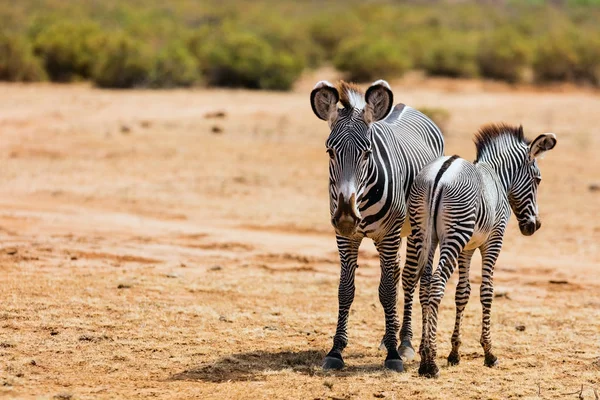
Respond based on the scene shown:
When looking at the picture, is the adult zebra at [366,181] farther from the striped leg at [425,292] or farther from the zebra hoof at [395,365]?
the striped leg at [425,292]

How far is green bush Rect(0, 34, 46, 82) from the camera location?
A: 88.4 ft

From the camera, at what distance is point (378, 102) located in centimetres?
702

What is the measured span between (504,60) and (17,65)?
1658 centimetres

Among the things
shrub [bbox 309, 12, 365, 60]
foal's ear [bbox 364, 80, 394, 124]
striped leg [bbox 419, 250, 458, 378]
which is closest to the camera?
striped leg [bbox 419, 250, 458, 378]

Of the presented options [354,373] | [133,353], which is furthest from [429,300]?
[133,353]

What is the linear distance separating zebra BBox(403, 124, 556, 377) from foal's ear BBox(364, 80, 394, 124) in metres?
0.60

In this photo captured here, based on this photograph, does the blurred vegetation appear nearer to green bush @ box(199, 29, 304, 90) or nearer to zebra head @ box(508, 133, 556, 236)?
green bush @ box(199, 29, 304, 90)

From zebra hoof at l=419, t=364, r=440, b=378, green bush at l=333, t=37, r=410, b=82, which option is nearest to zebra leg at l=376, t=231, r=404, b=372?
zebra hoof at l=419, t=364, r=440, b=378

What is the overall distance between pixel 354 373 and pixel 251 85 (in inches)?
866

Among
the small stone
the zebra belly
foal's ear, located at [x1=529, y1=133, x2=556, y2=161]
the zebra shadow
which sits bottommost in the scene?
the zebra shadow

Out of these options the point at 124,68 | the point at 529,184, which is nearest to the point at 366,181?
the point at 529,184

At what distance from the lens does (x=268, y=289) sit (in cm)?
1002

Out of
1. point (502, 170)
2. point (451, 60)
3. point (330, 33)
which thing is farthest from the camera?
point (330, 33)

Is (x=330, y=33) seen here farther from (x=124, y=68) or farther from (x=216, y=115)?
(x=216, y=115)
